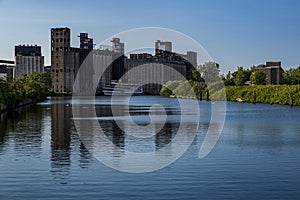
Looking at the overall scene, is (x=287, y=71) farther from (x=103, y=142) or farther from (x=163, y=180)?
(x=163, y=180)

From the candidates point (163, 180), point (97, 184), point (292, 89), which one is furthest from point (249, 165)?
point (292, 89)

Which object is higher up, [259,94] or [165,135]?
[259,94]

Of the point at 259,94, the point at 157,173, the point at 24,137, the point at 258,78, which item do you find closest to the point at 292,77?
the point at 258,78

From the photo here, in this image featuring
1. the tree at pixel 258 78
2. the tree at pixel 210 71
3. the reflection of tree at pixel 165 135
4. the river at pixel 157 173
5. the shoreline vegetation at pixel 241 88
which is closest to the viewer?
the river at pixel 157 173

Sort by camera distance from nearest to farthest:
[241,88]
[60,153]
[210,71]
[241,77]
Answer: [60,153], [241,88], [241,77], [210,71]

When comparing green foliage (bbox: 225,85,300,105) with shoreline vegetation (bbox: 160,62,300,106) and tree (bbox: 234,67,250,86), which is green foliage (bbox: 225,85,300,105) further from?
tree (bbox: 234,67,250,86)

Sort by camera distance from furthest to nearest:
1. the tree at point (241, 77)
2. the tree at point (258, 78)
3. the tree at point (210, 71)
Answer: the tree at point (210, 71)
the tree at point (241, 77)
the tree at point (258, 78)

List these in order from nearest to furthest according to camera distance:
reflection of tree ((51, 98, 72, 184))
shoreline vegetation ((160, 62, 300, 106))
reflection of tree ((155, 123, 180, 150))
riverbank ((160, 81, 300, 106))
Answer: reflection of tree ((51, 98, 72, 184)), reflection of tree ((155, 123, 180, 150)), riverbank ((160, 81, 300, 106)), shoreline vegetation ((160, 62, 300, 106))

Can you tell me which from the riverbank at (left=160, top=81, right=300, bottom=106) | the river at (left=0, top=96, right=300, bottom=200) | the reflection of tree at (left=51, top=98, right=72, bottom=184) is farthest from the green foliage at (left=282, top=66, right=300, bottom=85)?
the river at (left=0, top=96, right=300, bottom=200)

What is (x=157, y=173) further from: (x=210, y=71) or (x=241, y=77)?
(x=210, y=71)

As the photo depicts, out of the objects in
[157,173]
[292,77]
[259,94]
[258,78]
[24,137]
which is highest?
[292,77]

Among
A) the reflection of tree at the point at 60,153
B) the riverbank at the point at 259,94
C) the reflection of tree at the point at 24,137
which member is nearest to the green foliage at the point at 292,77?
the riverbank at the point at 259,94

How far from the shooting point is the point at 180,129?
150 feet

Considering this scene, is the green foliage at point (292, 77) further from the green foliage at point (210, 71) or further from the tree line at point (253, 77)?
the green foliage at point (210, 71)
